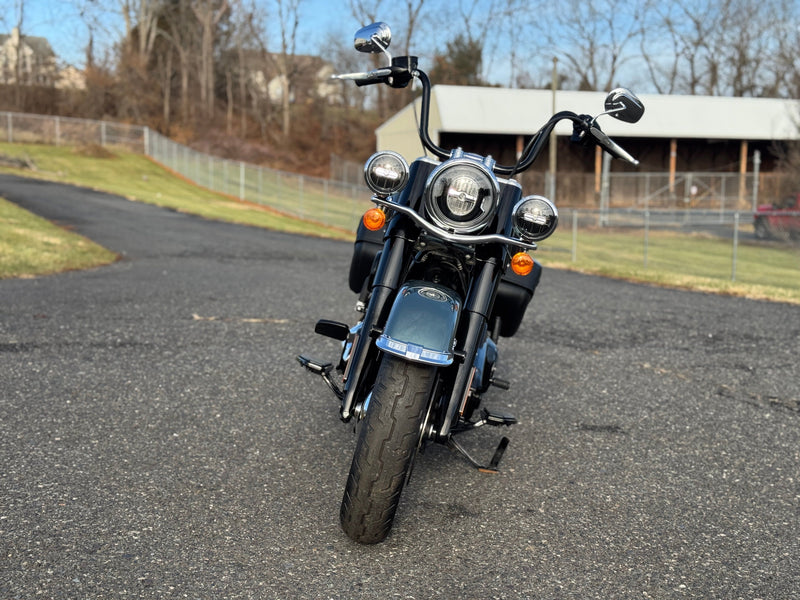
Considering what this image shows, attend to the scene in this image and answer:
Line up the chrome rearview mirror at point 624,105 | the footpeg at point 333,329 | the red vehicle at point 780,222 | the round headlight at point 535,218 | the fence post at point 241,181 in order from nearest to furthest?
the round headlight at point 535,218
the chrome rearview mirror at point 624,105
the footpeg at point 333,329
the red vehicle at point 780,222
the fence post at point 241,181

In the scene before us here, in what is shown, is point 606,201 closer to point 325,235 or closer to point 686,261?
point 686,261

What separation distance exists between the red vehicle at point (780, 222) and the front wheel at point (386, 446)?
2119cm

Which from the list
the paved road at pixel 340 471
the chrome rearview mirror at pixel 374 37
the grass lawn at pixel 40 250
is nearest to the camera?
the paved road at pixel 340 471

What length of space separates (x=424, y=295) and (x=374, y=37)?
4.72 ft

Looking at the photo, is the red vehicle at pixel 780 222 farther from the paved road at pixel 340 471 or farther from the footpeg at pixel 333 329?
the footpeg at pixel 333 329

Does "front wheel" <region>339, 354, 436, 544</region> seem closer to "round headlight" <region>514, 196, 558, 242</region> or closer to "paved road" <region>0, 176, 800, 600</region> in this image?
"paved road" <region>0, 176, 800, 600</region>

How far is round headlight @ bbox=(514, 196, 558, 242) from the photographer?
3.62m

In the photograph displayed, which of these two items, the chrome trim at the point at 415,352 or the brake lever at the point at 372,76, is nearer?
the chrome trim at the point at 415,352

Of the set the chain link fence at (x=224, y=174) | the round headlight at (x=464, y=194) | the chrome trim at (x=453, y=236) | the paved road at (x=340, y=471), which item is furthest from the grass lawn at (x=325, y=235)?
the round headlight at (x=464, y=194)

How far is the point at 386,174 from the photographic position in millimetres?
3664

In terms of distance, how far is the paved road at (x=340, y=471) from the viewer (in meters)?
3.18

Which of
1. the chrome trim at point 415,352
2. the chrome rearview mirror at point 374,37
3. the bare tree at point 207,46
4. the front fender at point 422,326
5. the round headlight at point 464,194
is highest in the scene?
the bare tree at point 207,46

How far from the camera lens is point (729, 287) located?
1291cm

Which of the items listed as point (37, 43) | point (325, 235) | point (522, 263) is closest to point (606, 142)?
point (522, 263)
